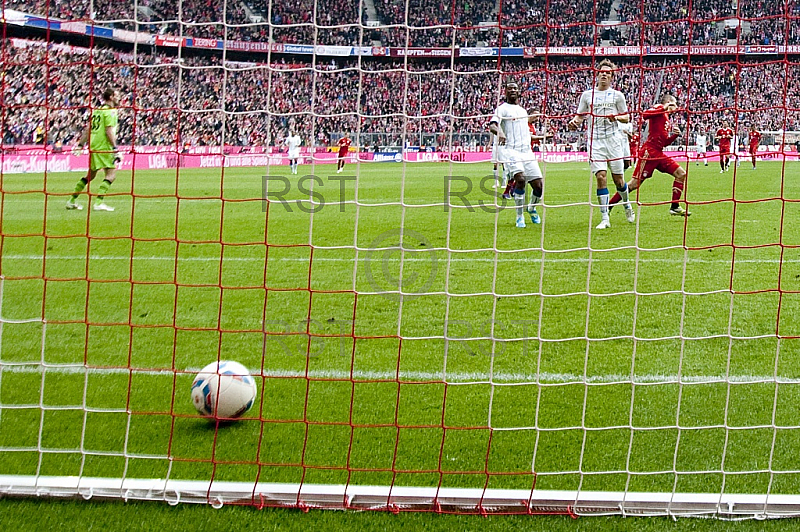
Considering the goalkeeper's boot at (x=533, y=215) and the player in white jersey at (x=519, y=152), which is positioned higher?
the player in white jersey at (x=519, y=152)

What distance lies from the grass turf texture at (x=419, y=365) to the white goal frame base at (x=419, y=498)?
0.13 m

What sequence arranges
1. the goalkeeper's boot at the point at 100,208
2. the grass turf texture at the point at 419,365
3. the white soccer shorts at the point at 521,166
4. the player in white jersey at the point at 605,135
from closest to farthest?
1. the grass turf texture at the point at 419,365
2. the player in white jersey at the point at 605,135
3. the white soccer shorts at the point at 521,166
4. the goalkeeper's boot at the point at 100,208

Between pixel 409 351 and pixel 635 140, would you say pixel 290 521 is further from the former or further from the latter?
pixel 635 140

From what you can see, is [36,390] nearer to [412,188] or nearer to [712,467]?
[712,467]

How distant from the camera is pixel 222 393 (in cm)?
347

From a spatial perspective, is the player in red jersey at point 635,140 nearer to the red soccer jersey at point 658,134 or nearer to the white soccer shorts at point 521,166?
the red soccer jersey at point 658,134

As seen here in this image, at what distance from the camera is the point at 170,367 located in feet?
14.4

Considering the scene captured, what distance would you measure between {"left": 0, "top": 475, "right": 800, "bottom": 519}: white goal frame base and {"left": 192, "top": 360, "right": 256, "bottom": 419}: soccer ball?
0.58m

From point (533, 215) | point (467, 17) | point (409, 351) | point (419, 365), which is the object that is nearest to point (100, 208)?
point (533, 215)

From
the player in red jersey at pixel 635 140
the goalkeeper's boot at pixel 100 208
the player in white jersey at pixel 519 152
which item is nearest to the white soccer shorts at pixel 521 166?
the player in white jersey at pixel 519 152

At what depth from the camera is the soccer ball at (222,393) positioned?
346 cm

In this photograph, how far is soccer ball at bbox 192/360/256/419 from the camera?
3.46 meters

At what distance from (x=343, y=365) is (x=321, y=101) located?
15.8 meters

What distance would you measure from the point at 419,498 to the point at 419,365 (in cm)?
158
